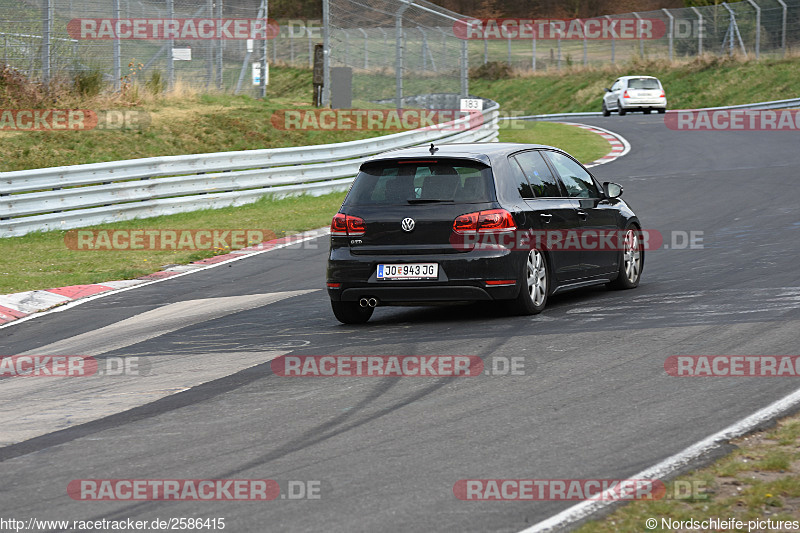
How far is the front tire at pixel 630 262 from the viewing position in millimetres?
11234

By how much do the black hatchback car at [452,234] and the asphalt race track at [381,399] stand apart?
312 mm

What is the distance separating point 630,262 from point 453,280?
2643mm

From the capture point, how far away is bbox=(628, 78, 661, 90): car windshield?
42219 millimetres

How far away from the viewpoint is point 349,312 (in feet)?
33.3

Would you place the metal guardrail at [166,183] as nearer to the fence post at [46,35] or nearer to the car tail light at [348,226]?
the fence post at [46,35]

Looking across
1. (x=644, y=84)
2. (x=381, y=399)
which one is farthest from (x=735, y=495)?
(x=644, y=84)

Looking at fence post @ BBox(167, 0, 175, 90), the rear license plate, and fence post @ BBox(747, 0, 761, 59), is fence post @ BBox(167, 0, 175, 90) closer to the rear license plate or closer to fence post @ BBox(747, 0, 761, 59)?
the rear license plate

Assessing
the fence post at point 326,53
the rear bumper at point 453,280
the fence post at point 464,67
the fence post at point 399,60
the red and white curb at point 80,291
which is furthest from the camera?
the fence post at point 464,67

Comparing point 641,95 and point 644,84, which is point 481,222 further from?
point 644,84

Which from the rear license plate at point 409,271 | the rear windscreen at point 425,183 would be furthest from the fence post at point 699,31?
the rear license plate at point 409,271

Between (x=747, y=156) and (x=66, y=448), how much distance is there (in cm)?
2052

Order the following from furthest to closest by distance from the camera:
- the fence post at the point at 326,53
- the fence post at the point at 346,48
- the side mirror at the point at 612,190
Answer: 1. the fence post at the point at 346,48
2. the fence post at the point at 326,53
3. the side mirror at the point at 612,190

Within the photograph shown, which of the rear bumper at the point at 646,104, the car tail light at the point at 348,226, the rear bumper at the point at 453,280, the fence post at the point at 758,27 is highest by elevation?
the fence post at the point at 758,27

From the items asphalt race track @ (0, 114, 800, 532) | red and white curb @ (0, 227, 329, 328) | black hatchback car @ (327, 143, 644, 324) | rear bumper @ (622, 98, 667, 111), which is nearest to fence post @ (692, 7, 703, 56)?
rear bumper @ (622, 98, 667, 111)
